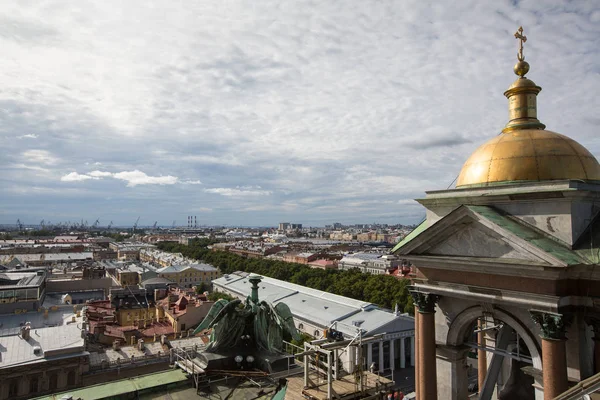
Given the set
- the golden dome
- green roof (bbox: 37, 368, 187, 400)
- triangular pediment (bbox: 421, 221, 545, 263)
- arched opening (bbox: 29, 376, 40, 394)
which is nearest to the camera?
triangular pediment (bbox: 421, 221, 545, 263)

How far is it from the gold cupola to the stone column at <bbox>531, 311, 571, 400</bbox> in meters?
4.35

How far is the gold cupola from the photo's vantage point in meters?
13.4

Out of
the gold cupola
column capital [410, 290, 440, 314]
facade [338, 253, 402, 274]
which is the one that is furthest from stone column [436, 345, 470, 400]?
facade [338, 253, 402, 274]

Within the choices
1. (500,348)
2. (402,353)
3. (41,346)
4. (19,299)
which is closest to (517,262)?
(500,348)

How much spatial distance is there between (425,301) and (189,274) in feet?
360

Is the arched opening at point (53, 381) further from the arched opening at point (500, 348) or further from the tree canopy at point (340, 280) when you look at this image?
the tree canopy at point (340, 280)

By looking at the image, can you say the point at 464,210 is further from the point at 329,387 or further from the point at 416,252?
the point at 329,387

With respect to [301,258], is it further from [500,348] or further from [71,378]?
[500,348]

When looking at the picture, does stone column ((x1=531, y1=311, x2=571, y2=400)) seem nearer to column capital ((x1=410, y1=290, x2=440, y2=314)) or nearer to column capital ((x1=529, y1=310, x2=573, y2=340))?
column capital ((x1=529, y1=310, x2=573, y2=340))

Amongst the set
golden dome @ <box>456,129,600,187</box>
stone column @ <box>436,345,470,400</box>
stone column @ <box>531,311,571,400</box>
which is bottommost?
stone column @ <box>436,345,470,400</box>

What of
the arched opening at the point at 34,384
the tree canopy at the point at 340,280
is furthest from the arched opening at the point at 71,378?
the tree canopy at the point at 340,280

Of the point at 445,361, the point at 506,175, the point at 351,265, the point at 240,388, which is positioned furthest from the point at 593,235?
the point at 351,265

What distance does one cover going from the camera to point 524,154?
13.9 metres

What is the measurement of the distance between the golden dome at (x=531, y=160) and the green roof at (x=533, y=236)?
139cm
